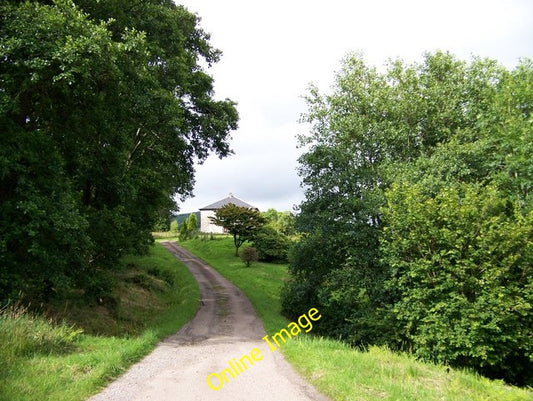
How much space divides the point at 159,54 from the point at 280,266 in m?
23.8

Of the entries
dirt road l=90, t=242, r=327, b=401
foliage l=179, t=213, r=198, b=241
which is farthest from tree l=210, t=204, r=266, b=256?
dirt road l=90, t=242, r=327, b=401

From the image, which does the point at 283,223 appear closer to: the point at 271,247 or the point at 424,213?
the point at 271,247

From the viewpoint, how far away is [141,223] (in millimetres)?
16844

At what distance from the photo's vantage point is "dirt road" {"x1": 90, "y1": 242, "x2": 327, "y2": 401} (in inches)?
235

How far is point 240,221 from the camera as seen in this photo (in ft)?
116

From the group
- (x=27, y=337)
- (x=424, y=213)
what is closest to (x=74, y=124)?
(x=27, y=337)

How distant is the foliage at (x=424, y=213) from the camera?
1084 centimetres

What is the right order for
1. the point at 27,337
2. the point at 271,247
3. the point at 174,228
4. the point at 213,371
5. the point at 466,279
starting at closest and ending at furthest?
the point at 27,337 → the point at 213,371 → the point at 466,279 → the point at 271,247 → the point at 174,228

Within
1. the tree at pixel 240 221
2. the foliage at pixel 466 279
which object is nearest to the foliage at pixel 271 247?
the tree at pixel 240 221

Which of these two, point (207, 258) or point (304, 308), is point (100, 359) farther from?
point (207, 258)

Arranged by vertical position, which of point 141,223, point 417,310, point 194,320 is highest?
point 141,223

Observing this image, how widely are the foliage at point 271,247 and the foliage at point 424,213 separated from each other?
16.8 meters

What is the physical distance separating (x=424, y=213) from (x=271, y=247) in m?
24.3

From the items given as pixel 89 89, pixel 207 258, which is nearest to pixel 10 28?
pixel 89 89
